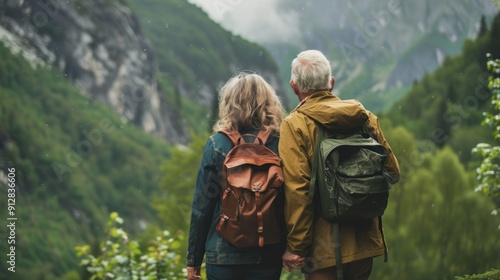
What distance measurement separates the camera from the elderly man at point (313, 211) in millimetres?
3713

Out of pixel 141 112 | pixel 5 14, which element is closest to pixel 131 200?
pixel 141 112

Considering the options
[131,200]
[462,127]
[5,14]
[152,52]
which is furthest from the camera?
[152,52]

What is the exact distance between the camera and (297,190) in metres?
3.70

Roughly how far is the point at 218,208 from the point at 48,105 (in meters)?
111

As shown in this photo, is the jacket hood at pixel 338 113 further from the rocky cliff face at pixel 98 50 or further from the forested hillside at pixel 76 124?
the rocky cliff face at pixel 98 50

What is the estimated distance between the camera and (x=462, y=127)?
5884cm

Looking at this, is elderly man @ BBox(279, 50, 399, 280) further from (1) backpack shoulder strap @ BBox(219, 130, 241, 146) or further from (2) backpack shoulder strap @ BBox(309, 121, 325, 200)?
(1) backpack shoulder strap @ BBox(219, 130, 241, 146)

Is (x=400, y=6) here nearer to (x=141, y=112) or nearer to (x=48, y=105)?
(x=141, y=112)

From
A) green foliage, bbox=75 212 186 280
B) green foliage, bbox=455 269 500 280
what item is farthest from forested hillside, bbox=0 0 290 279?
green foliage, bbox=455 269 500 280

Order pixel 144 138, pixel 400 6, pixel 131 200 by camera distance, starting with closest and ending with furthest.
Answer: pixel 131 200
pixel 144 138
pixel 400 6

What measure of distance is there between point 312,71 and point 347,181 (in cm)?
68

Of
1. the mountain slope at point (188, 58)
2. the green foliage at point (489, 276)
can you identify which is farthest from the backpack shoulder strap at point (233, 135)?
the mountain slope at point (188, 58)

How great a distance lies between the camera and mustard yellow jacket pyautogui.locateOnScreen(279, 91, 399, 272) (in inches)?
146

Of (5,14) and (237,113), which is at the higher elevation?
(5,14)
